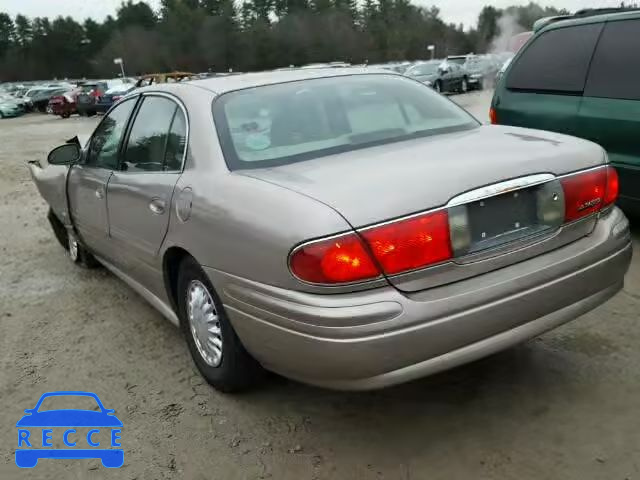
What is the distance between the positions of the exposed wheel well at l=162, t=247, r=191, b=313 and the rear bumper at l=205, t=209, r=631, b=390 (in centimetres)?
54

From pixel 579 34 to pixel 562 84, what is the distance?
43cm

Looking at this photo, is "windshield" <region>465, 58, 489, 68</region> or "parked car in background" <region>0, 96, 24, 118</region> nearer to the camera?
"windshield" <region>465, 58, 489, 68</region>

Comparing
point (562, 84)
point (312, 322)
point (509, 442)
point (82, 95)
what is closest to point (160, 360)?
point (312, 322)

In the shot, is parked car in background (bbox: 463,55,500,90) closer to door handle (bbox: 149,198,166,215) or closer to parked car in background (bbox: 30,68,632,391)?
parked car in background (bbox: 30,68,632,391)

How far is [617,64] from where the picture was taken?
4840 millimetres

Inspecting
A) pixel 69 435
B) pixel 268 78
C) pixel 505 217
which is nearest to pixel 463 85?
pixel 268 78

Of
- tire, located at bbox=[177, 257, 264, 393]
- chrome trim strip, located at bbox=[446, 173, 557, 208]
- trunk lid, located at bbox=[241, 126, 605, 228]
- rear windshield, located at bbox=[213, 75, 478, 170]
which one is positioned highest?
rear windshield, located at bbox=[213, 75, 478, 170]

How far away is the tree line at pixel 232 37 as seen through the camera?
91750 millimetres

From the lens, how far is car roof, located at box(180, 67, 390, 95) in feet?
11.0

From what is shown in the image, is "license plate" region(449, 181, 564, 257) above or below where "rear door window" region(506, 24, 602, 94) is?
below

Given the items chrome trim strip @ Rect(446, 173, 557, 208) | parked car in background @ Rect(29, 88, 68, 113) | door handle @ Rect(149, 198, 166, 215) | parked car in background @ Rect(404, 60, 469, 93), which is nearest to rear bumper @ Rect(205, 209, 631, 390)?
chrome trim strip @ Rect(446, 173, 557, 208)

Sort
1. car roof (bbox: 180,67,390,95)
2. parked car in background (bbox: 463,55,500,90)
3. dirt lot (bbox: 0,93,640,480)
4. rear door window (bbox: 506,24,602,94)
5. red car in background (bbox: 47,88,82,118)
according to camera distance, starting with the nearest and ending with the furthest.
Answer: dirt lot (bbox: 0,93,640,480) < car roof (bbox: 180,67,390,95) < rear door window (bbox: 506,24,602,94) < parked car in background (bbox: 463,55,500,90) < red car in background (bbox: 47,88,82,118)

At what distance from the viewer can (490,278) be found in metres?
2.45

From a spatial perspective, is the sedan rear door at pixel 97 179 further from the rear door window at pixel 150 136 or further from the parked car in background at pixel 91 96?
the parked car in background at pixel 91 96
